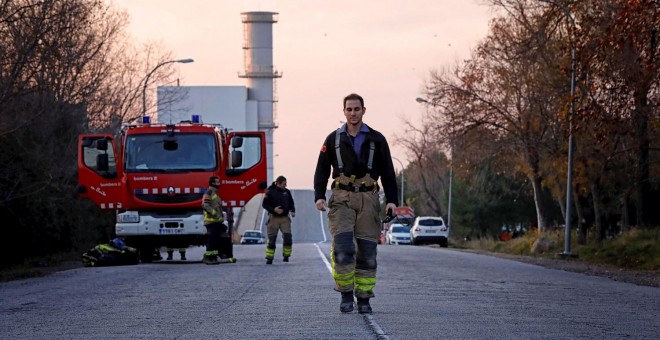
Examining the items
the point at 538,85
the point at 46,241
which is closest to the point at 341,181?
the point at 46,241

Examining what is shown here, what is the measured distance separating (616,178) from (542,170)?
8748 millimetres

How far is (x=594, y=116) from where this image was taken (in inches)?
1067

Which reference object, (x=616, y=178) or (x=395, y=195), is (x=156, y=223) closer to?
(x=395, y=195)

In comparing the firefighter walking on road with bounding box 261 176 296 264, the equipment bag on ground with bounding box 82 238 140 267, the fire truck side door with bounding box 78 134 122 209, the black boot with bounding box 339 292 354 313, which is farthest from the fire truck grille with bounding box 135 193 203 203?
the black boot with bounding box 339 292 354 313

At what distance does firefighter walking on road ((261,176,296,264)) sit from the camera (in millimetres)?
25938

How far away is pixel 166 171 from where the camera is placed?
27.8 m

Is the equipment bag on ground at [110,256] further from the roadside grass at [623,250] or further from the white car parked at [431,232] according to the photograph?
the white car parked at [431,232]

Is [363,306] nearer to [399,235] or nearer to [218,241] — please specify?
[218,241]

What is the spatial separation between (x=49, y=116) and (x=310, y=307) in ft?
82.7

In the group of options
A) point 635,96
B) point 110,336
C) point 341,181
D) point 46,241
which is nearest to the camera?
point 110,336

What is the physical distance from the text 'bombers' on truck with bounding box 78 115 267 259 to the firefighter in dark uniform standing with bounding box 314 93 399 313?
14.7 meters

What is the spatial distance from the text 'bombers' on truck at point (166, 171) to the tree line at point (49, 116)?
198cm

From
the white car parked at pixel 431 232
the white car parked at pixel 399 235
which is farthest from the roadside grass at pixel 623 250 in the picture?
the white car parked at pixel 399 235

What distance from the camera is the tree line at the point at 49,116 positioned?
26.3 m
